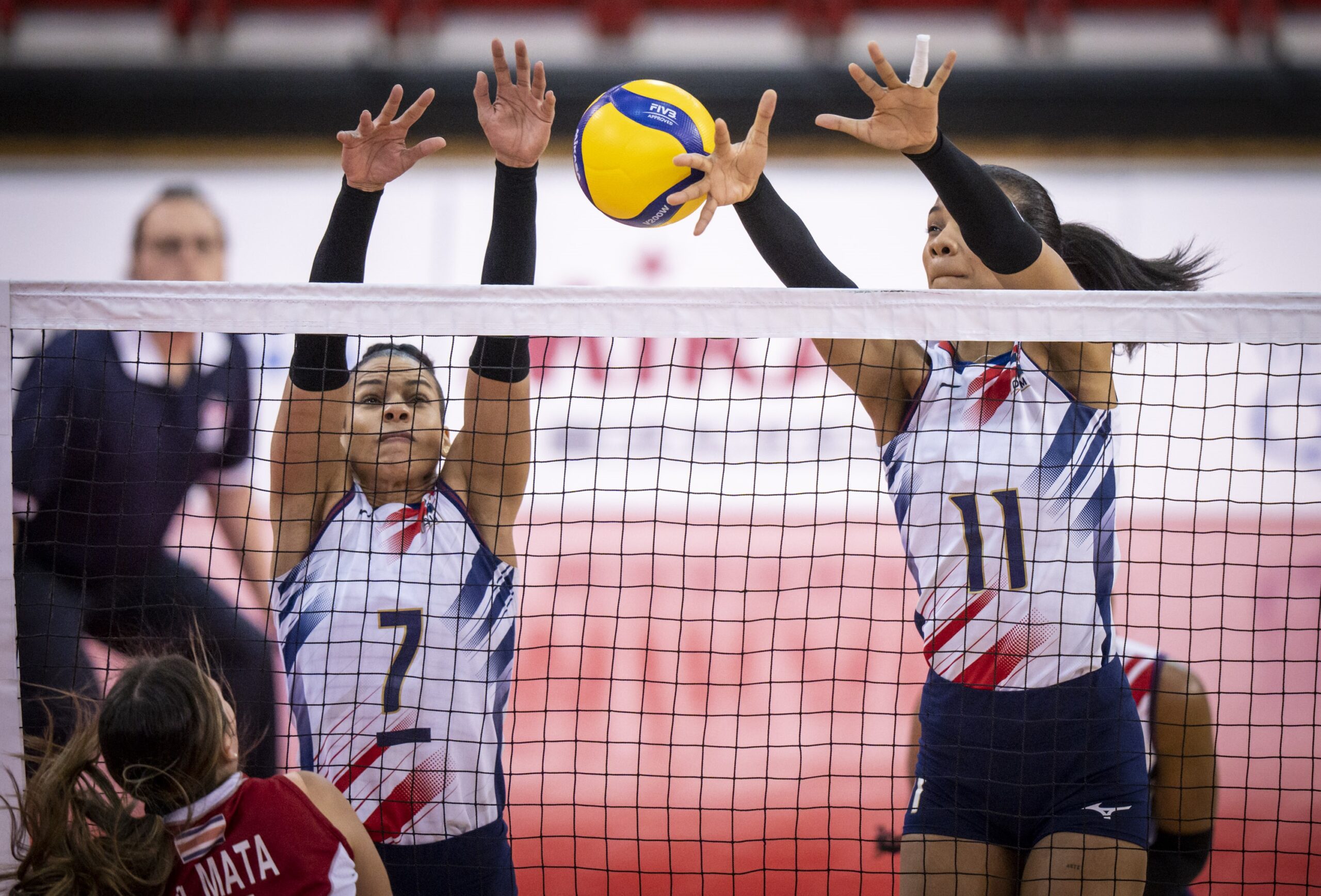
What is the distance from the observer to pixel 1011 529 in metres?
2.19

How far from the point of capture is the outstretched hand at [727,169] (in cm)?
218

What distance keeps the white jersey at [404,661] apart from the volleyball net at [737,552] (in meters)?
0.14

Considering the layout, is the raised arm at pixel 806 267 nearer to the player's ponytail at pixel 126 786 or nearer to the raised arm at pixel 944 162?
the raised arm at pixel 944 162

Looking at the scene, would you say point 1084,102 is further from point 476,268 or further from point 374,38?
point 374,38

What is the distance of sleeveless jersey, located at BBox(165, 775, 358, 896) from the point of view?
1758 millimetres

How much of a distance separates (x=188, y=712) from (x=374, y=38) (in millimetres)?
6855

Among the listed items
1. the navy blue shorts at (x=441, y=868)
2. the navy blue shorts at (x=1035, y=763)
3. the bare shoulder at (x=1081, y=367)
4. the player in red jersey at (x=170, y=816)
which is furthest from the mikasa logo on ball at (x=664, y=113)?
the navy blue shorts at (x=441, y=868)

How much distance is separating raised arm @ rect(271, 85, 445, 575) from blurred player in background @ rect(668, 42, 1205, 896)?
27.5 inches

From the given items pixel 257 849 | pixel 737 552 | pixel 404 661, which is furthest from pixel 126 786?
pixel 737 552

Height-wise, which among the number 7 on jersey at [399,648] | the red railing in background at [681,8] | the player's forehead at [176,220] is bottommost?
the number 7 on jersey at [399,648]

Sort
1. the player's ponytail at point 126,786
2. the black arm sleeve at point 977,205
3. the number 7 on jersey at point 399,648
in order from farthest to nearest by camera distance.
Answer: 1. the number 7 on jersey at point 399,648
2. the black arm sleeve at point 977,205
3. the player's ponytail at point 126,786

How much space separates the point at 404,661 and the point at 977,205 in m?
1.57

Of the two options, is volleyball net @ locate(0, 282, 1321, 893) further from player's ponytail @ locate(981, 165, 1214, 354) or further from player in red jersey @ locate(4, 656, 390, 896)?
player in red jersey @ locate(4, 656, 390, 896)

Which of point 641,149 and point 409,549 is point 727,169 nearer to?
point 641,149
